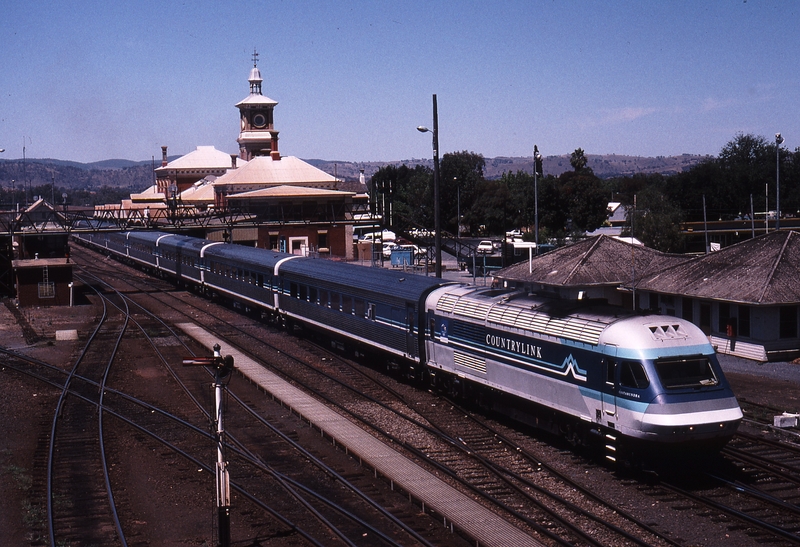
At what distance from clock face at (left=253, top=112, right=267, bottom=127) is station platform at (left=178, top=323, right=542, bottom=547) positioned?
3148 inches

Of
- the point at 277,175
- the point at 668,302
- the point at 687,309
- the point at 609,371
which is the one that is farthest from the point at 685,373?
the point at 277,175

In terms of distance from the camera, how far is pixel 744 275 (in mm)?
29594

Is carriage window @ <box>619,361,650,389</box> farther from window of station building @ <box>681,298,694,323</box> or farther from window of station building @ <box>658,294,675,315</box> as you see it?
window of station building @ <box>658,294,675,315</box>

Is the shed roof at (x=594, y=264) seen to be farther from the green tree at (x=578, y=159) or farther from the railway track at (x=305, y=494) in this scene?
the green tree at (x=578, y=159)

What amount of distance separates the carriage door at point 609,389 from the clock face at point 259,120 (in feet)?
299

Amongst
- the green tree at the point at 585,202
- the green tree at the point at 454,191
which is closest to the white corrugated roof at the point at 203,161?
the green tree at the point at 454,191

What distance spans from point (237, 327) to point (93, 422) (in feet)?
54.9

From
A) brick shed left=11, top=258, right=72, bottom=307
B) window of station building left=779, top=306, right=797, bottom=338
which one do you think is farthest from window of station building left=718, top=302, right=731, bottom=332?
brick shed left=11, top=258, right=72, bottom=307

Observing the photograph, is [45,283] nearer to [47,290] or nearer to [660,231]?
[47,290]

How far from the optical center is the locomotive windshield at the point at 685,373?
48.6 feet

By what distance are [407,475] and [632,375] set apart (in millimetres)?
4639

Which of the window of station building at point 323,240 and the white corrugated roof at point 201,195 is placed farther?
the white corrugated roof at point 201,195

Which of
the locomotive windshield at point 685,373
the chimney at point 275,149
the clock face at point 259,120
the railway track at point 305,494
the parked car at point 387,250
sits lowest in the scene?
the railway track at point 305,494

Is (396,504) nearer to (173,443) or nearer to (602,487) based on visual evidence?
(602,487)
